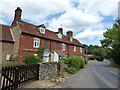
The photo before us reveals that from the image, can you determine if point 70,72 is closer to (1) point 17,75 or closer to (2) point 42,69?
(2) point 42,69

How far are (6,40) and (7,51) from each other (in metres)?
1.83

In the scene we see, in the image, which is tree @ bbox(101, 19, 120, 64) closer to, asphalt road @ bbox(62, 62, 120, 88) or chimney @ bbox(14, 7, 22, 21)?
asphalt road @ bbox(62, 62, 120, 88)

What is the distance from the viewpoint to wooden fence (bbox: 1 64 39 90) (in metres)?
5.64

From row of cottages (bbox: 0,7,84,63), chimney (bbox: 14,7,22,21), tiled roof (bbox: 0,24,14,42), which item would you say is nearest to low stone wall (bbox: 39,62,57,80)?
row of cottages (bbox: 0,7,84,63)

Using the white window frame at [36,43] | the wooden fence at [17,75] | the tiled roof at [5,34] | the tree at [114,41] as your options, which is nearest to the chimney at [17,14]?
the tiled roof at [5,34]

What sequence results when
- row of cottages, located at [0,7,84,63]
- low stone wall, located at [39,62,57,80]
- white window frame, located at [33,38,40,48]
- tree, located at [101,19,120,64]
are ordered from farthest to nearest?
tree, located at [101,19,120,64] → white window frame, located at [33,38,40,48] → row of cottages, located at [0,7,84,63] → low stone wall, located at [39,62,57,80]

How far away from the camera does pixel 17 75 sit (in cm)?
637

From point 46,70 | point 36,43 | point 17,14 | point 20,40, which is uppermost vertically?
point 17,14

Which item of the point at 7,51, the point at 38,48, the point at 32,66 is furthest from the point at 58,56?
the point at 32,66

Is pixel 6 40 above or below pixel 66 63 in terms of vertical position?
above

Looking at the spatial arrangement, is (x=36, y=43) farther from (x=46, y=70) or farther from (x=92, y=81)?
(x=92, y=81)

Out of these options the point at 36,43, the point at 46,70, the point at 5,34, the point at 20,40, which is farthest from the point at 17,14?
the point at 46,70

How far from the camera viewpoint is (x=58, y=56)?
21812mm

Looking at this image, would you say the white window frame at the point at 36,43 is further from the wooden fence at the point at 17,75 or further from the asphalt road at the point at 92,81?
the wooden fence at the point at 17,75
